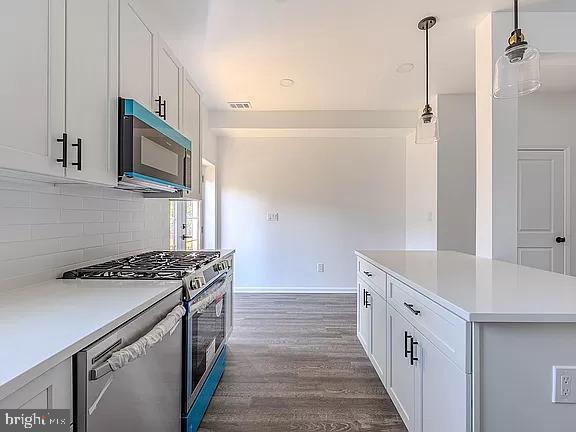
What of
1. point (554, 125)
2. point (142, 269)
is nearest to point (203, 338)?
point (142, 269)

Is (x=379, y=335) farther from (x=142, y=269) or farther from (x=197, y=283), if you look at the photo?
(x=142, y=269)

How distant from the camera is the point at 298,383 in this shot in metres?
2.60

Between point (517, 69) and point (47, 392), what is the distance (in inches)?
91.9

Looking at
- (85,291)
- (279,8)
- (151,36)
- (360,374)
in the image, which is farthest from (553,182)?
(85,291)

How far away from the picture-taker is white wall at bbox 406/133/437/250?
4.58 m

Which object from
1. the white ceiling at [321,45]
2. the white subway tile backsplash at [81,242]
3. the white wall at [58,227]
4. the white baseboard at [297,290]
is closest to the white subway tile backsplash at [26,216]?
the white wall at [58,227]

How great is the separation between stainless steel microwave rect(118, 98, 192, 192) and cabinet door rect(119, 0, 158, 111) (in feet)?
0.41

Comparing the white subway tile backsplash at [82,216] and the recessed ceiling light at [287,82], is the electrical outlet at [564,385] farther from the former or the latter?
the recessed ceiling light at [287,82]

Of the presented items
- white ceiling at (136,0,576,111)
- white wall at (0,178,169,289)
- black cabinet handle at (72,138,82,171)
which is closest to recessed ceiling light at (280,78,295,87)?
white ceiling at (136,0,576,111)

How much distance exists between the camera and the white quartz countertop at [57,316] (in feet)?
2.56

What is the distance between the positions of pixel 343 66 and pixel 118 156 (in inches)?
98.7

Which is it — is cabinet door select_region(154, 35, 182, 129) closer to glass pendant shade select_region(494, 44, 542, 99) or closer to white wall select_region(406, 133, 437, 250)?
glass pendant shade select_region(494, 44, 542, 99)

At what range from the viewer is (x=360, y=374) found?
272 cm

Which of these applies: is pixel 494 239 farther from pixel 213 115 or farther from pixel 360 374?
pixel 213 115
